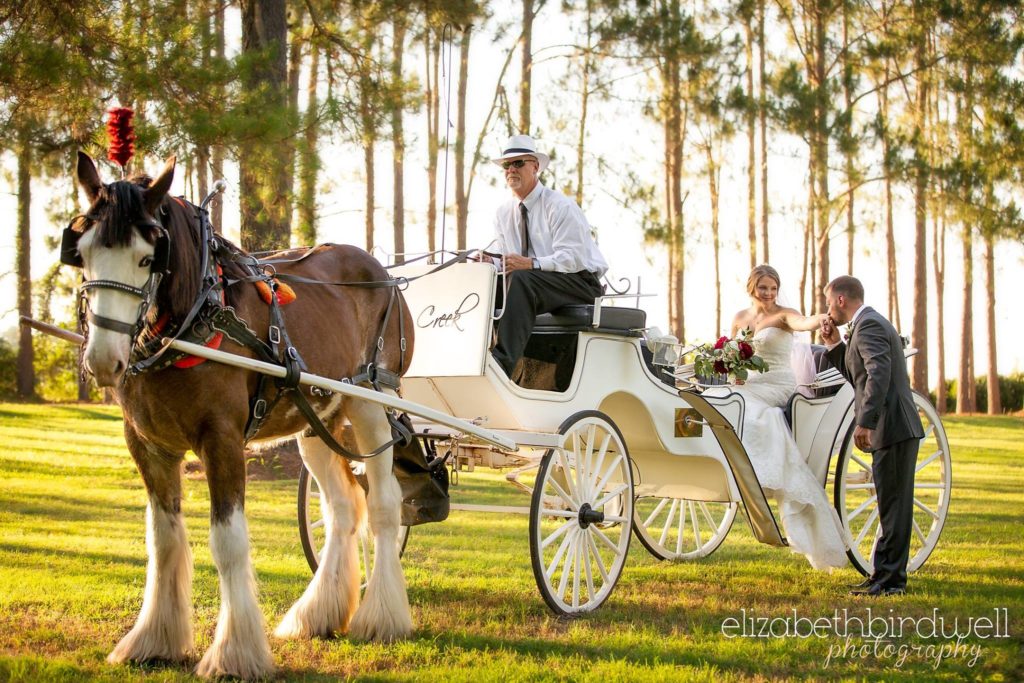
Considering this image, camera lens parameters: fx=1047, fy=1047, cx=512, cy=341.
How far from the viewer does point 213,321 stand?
3955mm

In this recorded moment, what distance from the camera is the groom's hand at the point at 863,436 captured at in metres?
6.04

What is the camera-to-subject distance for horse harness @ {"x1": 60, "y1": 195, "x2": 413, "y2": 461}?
3699mm

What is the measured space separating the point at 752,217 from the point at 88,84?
57.2 feet

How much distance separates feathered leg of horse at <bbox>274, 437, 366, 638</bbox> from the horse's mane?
1.36 metres

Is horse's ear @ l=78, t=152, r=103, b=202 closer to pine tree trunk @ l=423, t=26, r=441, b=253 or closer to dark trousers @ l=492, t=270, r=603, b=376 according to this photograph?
dark trousers @ l=492, t=270, r=603, b=376

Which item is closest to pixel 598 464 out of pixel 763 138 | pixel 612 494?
pixel 612 494

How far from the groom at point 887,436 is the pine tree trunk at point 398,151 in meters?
2.75

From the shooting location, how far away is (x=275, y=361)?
4164mm

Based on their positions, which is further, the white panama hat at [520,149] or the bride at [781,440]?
the bride at [781,440]

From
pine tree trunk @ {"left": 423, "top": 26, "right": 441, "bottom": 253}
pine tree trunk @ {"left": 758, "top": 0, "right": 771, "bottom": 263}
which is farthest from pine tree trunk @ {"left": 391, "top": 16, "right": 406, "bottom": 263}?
pine tree trunk @ {"left": 758, "top": 0, "right": 771, "bottom": 263}

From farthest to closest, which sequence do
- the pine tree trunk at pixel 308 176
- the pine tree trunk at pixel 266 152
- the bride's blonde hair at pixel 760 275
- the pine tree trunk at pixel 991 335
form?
the pine tree trunk at pixel 991 335 → the pine tree trunk at pixel 308 176 → the pine tree trunk at pixel 266 152 → the bride's blonde hair at pixel 760 275

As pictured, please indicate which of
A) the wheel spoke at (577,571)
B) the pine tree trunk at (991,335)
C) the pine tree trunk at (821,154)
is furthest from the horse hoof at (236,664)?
the pine tree trunk at (991,335)

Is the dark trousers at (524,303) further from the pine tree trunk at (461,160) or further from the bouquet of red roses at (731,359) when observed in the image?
the pine tree trunk at (461,160)

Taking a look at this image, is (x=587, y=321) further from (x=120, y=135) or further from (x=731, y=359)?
(x=120, y=135)
